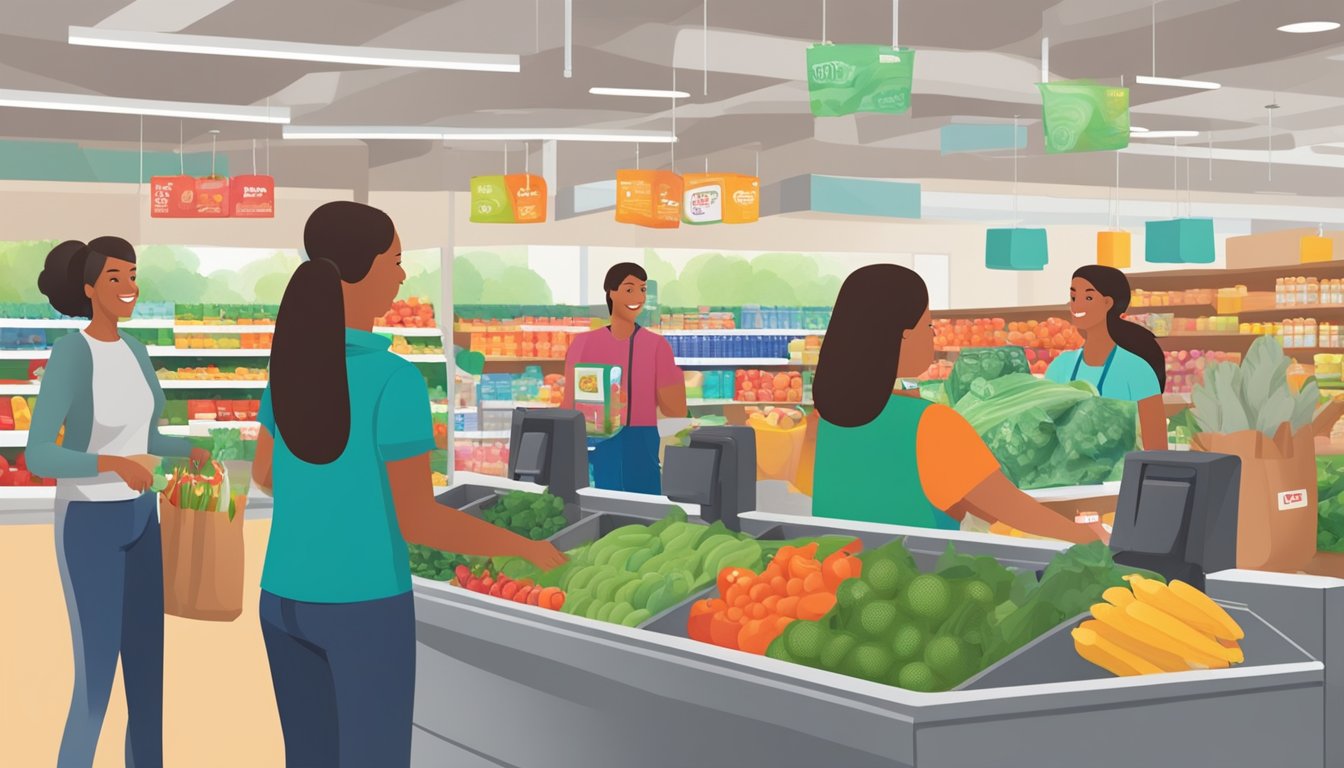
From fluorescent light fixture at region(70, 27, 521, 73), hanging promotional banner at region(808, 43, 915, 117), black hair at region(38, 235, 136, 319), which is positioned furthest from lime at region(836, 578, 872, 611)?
fluorescent light fixture at region(70, 27, 521, 73)

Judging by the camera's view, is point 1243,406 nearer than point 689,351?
Yes

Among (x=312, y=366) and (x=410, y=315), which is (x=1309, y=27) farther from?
(x=312, y=366)

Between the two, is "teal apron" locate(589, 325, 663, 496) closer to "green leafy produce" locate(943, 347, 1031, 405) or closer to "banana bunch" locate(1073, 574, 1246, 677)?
"green leafy produce" locate(943, 347, 1031, 405)

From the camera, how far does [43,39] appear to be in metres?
9.69

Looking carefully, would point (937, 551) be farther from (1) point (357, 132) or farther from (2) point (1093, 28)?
(1) point (357, 132)

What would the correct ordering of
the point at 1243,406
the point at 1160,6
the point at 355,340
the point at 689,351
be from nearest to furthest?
the point at 355,340
the point at 1243,406
the point at 1160,6
the point at 689,351

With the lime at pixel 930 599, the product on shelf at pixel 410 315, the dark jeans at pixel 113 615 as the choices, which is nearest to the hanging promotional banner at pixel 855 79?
the product on shelf at pixel 410 315

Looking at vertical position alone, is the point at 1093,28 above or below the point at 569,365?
above

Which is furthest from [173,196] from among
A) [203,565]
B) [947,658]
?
[947,658]

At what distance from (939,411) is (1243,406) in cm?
125

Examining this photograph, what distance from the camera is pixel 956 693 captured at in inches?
85.7

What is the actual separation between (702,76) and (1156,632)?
8.85m

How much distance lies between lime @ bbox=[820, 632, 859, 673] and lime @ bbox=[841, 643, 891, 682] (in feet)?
0.05

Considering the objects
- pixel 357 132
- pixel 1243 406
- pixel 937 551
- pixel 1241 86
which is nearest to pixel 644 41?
pixel 357 132
